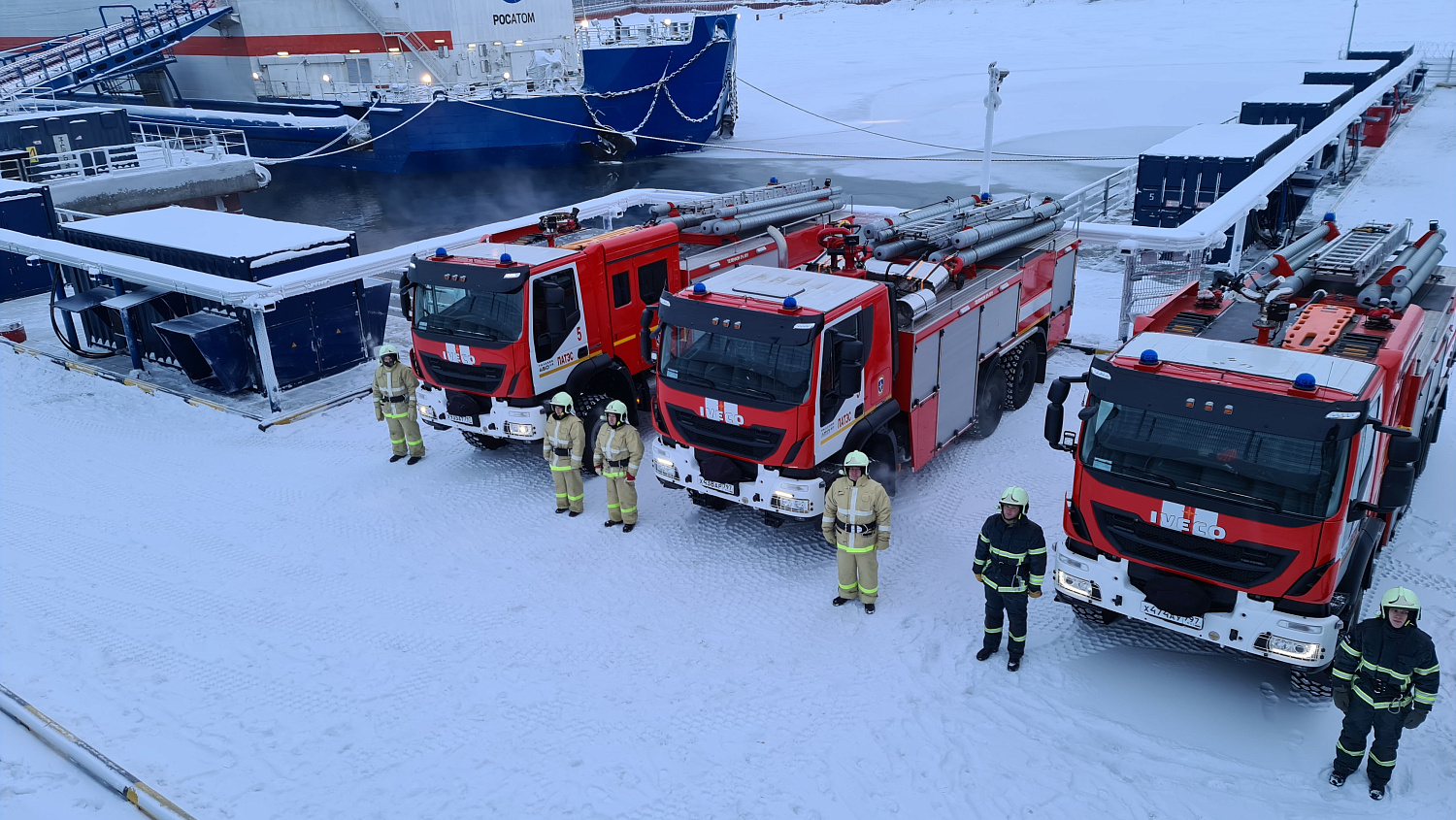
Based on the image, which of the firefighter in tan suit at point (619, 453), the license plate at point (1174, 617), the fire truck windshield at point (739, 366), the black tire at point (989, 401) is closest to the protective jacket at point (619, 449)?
the firefighter in tan suit at point (619, 453)

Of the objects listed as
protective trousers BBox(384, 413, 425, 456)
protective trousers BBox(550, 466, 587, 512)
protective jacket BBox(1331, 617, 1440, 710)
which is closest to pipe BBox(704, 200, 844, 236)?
protective trousers BBox(550, 466, 587, 512)

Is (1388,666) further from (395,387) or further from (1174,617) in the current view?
(395,387)

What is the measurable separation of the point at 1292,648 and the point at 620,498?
534cm

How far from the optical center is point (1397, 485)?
5289 mm

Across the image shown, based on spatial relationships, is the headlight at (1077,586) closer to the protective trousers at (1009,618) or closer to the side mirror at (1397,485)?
the protective trousers at (1009,618)

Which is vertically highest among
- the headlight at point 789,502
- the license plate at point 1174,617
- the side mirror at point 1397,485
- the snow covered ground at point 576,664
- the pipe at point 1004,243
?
the pipe at point 1004,243

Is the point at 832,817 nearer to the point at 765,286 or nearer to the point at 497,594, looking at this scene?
the point at 497,594

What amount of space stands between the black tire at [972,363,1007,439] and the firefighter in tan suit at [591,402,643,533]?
3.76 metres

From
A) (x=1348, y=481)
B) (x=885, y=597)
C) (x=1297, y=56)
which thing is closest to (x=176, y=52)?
(x=885, y=597)

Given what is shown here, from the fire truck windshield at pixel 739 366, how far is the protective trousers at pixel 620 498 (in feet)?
3.64

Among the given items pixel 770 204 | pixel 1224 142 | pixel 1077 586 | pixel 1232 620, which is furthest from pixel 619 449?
pixel 1224 142

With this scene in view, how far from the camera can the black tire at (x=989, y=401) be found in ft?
32.7

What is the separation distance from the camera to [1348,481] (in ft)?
17.4

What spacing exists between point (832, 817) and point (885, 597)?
2.42 m
